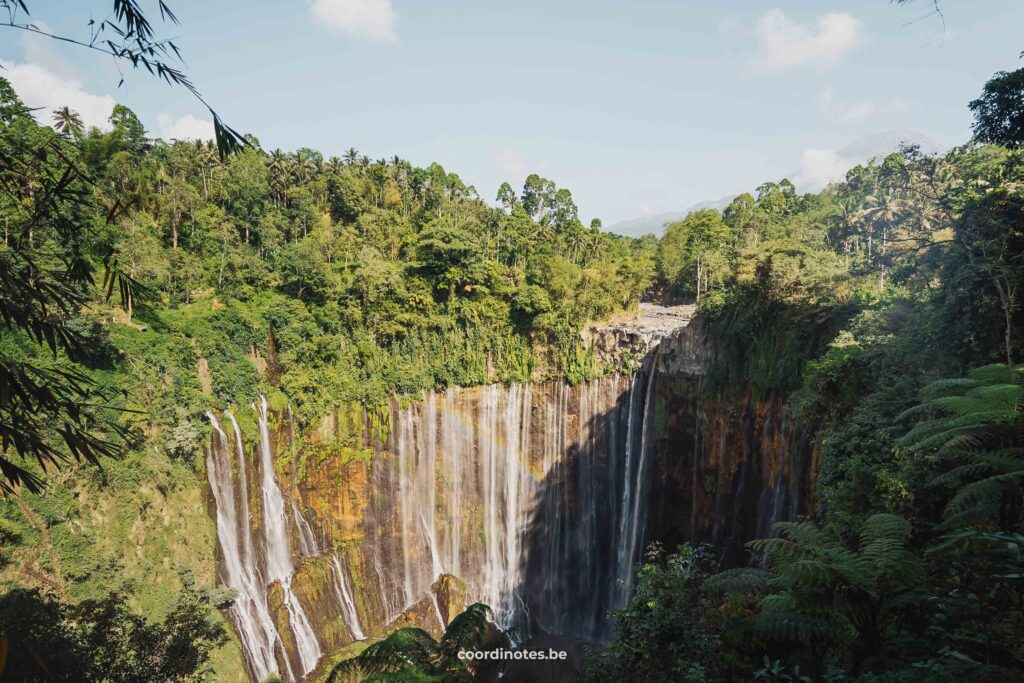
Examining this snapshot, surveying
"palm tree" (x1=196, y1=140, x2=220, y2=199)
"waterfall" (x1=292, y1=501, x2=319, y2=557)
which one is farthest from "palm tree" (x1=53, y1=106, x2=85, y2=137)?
"waterfall" (x1=292, y1=501, x2=319, y2=557)

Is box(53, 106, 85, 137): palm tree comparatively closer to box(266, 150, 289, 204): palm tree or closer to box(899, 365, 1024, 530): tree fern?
box(266, 150, 289, 204): palm tree

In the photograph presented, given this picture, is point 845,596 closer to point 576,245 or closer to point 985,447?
point 985,447

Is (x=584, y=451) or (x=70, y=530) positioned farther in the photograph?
(x=584, y=451)

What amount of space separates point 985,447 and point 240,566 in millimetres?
19087

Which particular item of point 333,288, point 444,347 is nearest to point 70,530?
point 333,288

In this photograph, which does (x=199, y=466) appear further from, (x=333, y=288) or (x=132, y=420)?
(x=333, y=288)

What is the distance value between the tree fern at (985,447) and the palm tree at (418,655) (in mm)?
7132

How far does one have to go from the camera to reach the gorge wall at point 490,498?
17.1 m

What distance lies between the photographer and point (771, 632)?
4.21 meters

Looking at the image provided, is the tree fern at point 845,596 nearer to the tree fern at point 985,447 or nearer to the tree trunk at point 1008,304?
the tree fern at point 985,447

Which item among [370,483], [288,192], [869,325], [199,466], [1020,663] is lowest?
[370,483]

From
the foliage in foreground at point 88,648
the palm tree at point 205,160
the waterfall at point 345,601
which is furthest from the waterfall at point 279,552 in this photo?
the palm tree at point 205,160

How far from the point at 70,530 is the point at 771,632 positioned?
16936mm

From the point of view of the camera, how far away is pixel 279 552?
59.6 ft
